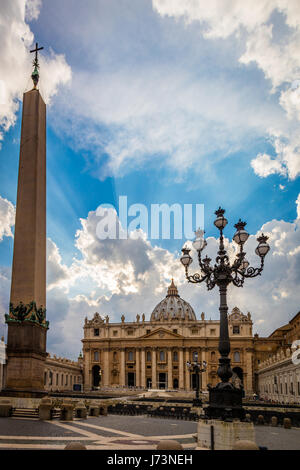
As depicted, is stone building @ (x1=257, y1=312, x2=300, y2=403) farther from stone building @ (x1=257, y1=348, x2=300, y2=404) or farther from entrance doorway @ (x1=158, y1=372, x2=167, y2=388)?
entrance doorway @ (x1=158, y1=372, x2=167, y2=388)

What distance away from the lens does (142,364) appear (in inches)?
4146

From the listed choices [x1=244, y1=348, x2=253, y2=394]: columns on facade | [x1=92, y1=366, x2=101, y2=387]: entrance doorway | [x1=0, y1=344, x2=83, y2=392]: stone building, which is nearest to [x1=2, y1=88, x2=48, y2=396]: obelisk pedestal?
[x1=0, y1=344, x2=83, y2=392]: stone building

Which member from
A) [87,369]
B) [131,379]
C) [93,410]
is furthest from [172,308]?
[93,410]

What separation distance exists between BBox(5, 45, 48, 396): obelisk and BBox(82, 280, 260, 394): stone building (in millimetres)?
83238

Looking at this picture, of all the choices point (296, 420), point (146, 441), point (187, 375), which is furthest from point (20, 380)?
point (187, 375)

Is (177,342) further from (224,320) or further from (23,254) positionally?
(224,320)

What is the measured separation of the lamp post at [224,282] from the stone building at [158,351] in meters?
89.9

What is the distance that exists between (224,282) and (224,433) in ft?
14.7

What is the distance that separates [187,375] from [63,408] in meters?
85.6

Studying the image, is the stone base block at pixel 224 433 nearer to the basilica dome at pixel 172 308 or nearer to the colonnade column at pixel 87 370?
the colonnade column at pixel 87 370

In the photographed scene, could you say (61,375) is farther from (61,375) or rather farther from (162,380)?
(162,380)

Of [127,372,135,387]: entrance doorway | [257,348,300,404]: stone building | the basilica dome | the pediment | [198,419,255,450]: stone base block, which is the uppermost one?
the basilica dome

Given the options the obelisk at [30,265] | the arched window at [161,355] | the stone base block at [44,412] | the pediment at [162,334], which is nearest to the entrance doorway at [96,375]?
the pediment at [162,334]

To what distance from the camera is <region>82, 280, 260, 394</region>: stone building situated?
10188cm
